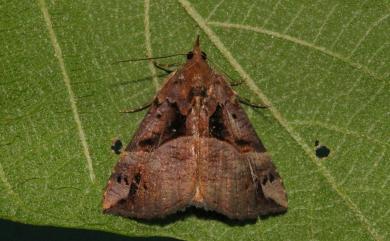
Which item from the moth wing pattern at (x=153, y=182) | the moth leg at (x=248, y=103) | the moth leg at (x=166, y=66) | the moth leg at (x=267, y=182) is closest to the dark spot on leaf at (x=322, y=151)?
the moth leg at (x=267, y=182)

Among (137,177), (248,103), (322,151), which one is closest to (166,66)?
(248,103)

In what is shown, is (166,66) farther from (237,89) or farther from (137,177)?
(137,177)

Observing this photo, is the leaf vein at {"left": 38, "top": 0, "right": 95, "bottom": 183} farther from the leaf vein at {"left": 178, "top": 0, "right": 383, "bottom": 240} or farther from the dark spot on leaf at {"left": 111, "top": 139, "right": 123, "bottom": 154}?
the leaf vein at {"left": 178, "top": 0, "right": 383, "bottom": 240}

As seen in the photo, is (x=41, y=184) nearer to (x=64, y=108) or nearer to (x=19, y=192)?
(x=19, y=192)

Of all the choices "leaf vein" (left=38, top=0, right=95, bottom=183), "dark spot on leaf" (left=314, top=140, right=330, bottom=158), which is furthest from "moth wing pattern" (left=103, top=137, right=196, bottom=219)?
"dark spot on leaf" (left=314, top=140, right=330, bottom=158)

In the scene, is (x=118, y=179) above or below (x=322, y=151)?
below

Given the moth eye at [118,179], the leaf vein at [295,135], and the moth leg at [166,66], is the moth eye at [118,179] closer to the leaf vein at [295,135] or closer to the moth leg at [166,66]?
the moth leg at [166,66]
